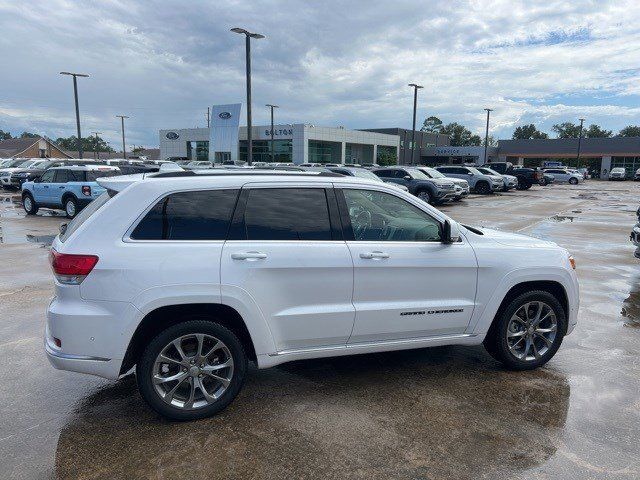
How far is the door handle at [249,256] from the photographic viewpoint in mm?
3547

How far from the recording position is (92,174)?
1536 centimetres

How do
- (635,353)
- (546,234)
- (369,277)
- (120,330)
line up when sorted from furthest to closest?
(546,234)
(635,353)
(369,277)
(120,330)

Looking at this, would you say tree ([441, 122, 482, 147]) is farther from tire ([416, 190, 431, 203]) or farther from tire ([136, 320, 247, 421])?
tire ([136, 320, 247, 421])

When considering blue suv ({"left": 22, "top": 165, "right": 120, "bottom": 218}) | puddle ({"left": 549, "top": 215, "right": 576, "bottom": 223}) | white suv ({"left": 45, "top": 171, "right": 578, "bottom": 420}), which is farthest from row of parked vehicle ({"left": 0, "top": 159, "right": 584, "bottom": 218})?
puddle ({"left": 549, "top": 215, "right": 576, "bottom": 223})

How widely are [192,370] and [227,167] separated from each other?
250 cm

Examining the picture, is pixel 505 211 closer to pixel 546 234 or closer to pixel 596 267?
pixel 546 234

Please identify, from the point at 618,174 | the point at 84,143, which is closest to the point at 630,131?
the point at 618,174

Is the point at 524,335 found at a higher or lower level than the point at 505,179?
lower

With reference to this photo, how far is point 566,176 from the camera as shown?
4856 centimetres

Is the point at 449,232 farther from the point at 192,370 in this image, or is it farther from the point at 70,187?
the point at 70,187

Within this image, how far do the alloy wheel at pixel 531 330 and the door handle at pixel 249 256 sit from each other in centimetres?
243

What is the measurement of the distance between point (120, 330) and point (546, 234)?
42.2 feet

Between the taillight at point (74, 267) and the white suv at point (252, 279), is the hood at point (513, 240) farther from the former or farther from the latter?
the taillight at point (74, 267)

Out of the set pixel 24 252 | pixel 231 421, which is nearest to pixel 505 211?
pixel 24 252
